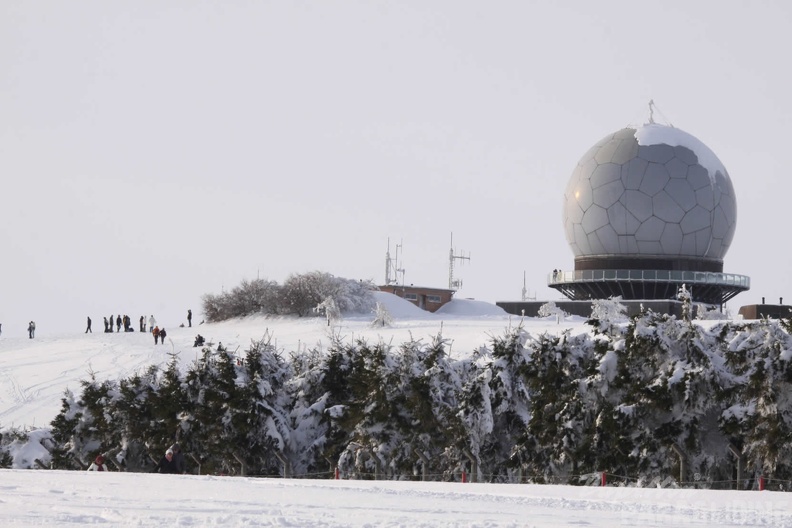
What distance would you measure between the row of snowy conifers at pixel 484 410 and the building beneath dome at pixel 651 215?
97.1ft

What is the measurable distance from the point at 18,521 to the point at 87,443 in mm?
22409

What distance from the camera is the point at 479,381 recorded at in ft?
94.4

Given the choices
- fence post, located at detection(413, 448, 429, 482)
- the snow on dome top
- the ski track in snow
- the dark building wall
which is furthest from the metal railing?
the ski track in snow

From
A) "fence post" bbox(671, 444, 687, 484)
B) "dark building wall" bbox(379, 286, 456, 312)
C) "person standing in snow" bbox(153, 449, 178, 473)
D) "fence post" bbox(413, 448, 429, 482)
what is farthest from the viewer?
"dark building wall" bbox(379, 286, 456, 312)

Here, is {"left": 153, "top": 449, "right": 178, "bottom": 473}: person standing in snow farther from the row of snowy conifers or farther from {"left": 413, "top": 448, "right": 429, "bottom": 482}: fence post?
{"left": 413, "top": 448, "right": 429, "bottom": 482}: fence post

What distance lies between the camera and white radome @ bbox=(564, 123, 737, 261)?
60062mm

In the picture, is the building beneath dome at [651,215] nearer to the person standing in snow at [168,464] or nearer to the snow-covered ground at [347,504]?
the person standing in snow at [168,464]

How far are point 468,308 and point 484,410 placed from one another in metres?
44.7

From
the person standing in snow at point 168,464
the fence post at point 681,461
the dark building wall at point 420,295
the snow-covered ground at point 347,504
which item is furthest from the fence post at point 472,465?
the dark building wall at point 420,295

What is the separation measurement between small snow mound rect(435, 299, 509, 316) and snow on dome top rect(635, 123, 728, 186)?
13.4 meters

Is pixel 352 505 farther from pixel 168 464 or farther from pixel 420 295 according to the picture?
pixel 420 295

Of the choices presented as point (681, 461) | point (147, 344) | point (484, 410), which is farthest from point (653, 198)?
point (681, 461)

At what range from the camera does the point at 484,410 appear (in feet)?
93.1

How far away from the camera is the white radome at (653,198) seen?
60.1 m
